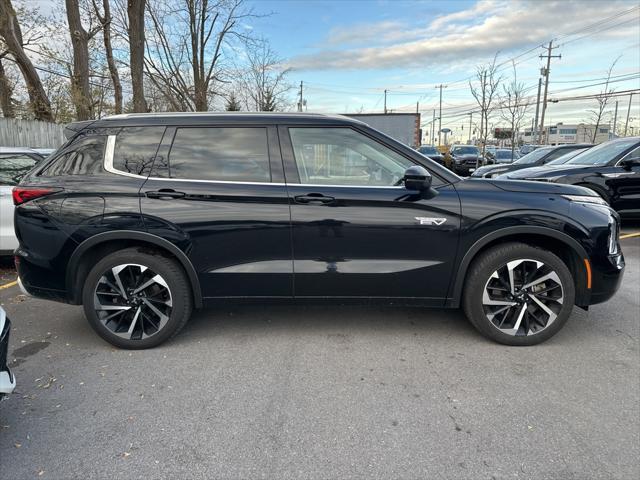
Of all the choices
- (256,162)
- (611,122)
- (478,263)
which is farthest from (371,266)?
(611,122)

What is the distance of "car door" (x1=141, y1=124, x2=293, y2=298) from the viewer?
3.33 metres

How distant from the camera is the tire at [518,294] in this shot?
3.39 m

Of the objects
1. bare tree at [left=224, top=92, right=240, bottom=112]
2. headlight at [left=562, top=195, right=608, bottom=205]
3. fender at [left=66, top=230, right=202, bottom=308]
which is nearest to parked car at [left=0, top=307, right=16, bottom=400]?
fender at [left=66, top=230, right=202, bottom=308]

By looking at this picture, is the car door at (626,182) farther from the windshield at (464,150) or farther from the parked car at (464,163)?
the windshield at (464,150)

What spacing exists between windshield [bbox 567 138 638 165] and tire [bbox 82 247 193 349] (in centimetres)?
823

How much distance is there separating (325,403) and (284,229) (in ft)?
4.34

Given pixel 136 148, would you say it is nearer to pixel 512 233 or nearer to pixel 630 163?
pixel 512 233

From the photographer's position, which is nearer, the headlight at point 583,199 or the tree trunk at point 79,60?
the headlight at point 583,199

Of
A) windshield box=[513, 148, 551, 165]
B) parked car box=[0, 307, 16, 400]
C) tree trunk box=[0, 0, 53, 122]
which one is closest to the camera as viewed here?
parked car box=[0, 307, 16, 400]

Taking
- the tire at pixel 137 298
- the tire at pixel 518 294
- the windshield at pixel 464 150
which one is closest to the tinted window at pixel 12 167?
the tire at pixel 137 298

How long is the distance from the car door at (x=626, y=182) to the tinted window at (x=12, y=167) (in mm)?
9527

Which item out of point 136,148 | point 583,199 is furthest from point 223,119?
point 583,199

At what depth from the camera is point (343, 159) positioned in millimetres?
3473

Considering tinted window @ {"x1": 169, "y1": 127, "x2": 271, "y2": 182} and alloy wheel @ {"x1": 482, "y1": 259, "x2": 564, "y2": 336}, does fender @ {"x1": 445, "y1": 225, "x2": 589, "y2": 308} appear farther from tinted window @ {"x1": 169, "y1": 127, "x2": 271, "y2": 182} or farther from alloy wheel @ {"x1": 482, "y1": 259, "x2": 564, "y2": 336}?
tinted window @ {"x1": 169, "y1": 127, "x2": 271, "y2": 182}
